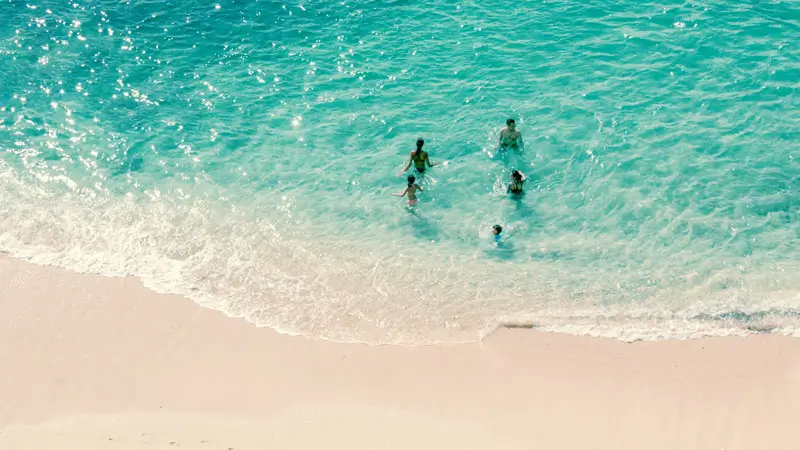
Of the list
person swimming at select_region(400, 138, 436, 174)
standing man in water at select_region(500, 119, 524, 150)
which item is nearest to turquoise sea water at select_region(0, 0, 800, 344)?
standing man in water at select_region(500, 119, 524, 150)

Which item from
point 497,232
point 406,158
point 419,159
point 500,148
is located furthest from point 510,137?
point 497,232

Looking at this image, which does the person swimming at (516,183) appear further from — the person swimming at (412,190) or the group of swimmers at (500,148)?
the person swimming at (412,190)

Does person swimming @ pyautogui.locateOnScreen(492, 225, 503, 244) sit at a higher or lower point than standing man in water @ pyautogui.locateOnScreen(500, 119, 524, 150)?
lower

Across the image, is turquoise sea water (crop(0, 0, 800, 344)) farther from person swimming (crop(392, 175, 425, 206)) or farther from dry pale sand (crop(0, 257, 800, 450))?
dry pale sand (crop(0, 257, 800, 450))

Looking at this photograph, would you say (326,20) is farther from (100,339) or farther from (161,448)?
(161,448)

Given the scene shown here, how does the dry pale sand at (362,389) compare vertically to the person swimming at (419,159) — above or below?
below

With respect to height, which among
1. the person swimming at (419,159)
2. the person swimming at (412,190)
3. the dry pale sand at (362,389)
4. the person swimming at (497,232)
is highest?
the person swimming at (419,159)

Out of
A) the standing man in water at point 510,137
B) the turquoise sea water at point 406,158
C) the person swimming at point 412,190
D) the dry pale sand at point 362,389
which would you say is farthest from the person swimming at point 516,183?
the dry pale sand at point 362,389
